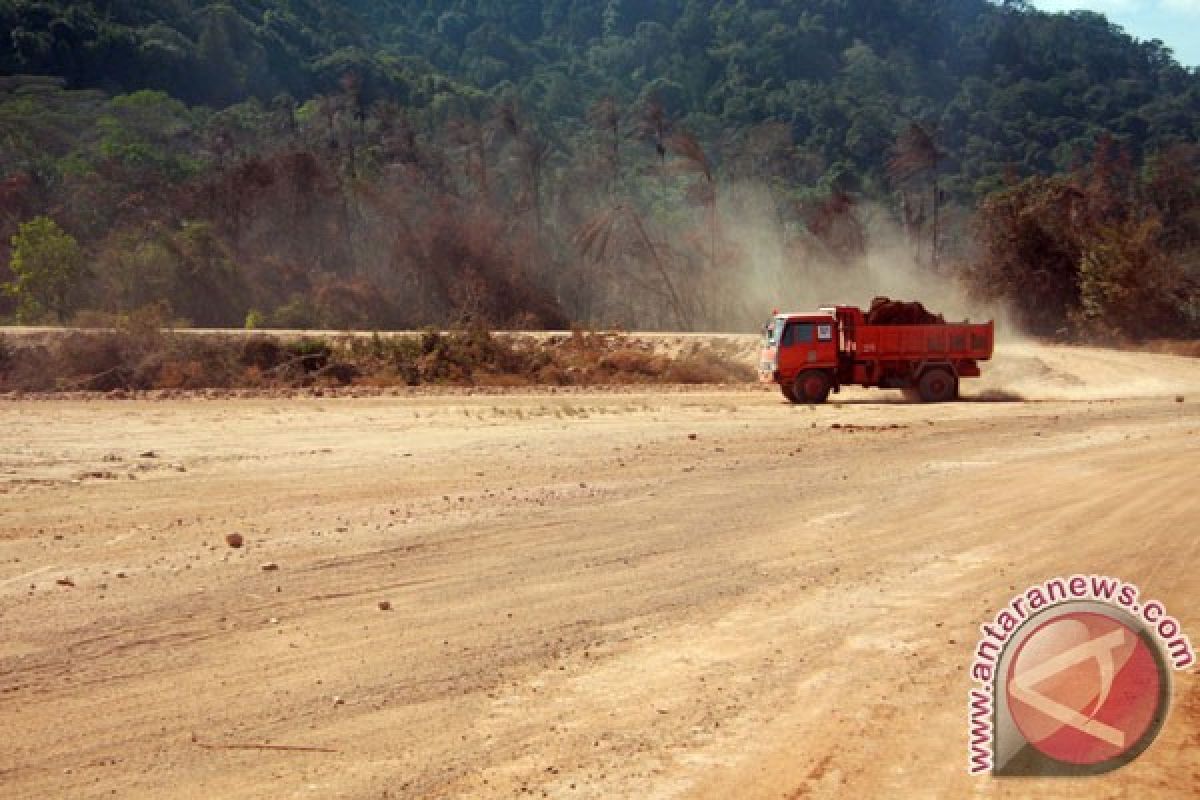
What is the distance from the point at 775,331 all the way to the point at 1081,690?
2369 cm

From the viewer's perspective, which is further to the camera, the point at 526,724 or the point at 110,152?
the point at 110,152

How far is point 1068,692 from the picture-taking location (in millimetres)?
7039

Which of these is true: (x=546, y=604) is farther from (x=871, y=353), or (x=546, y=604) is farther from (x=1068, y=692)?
(x=871, y=353)

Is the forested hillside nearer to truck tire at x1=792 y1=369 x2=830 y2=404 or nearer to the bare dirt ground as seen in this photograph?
truck tire at x1=792 y1=369 x2=830 y2=404

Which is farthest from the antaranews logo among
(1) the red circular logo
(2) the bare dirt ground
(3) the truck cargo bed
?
(3) the truck cargo bed

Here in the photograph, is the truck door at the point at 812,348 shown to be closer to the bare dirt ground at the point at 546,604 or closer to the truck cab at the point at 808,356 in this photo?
the truck cab at the point at 808,356

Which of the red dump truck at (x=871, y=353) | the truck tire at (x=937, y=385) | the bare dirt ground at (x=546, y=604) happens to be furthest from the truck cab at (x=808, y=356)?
the bare dirt ground at (x=546, y=604)

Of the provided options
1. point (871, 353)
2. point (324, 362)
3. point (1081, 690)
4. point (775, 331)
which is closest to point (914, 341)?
point (871, 353)

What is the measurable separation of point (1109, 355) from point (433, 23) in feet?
503

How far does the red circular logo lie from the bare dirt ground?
21 centimetres

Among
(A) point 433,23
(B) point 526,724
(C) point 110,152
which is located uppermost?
(A) point 433,23

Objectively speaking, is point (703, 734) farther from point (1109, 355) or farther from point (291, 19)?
point (291, 19)

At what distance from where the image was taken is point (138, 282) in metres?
50.1

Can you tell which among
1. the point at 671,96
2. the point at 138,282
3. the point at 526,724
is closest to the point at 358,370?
the point at 138,282
